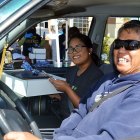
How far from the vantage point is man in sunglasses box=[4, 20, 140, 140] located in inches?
67.0

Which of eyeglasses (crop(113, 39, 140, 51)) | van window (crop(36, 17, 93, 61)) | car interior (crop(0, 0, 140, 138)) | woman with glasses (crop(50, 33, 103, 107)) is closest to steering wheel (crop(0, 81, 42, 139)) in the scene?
car interior (crop(0, 0, 140, 138))

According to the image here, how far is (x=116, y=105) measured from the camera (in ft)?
6.07

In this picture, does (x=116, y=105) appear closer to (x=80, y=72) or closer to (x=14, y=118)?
(x=14, y=118)

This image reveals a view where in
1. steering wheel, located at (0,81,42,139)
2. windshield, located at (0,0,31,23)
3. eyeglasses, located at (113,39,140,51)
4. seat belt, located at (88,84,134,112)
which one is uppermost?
windshield, located at (0,0,31,23)

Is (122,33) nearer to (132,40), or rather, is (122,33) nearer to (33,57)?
(132,40)

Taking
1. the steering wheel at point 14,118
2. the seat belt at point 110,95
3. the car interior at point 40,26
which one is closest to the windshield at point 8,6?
the car interior at point 40,26

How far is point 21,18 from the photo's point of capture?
66.4 inches

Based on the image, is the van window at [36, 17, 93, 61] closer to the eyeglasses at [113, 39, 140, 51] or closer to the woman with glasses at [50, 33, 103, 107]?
the woman with glasses at [50, 33, 103, 107]

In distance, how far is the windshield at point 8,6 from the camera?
1.68 meters

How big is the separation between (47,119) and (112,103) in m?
1.31

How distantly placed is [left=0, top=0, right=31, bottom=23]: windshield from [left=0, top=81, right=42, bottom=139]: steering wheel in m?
0.48

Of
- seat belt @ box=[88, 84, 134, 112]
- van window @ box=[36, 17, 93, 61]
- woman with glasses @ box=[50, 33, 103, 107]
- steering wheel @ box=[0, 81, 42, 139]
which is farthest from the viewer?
van window @ box=[36, 17, 93, 61]

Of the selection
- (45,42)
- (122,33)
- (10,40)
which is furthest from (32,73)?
(45,42)

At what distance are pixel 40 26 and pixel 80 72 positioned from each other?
722 millimetres
